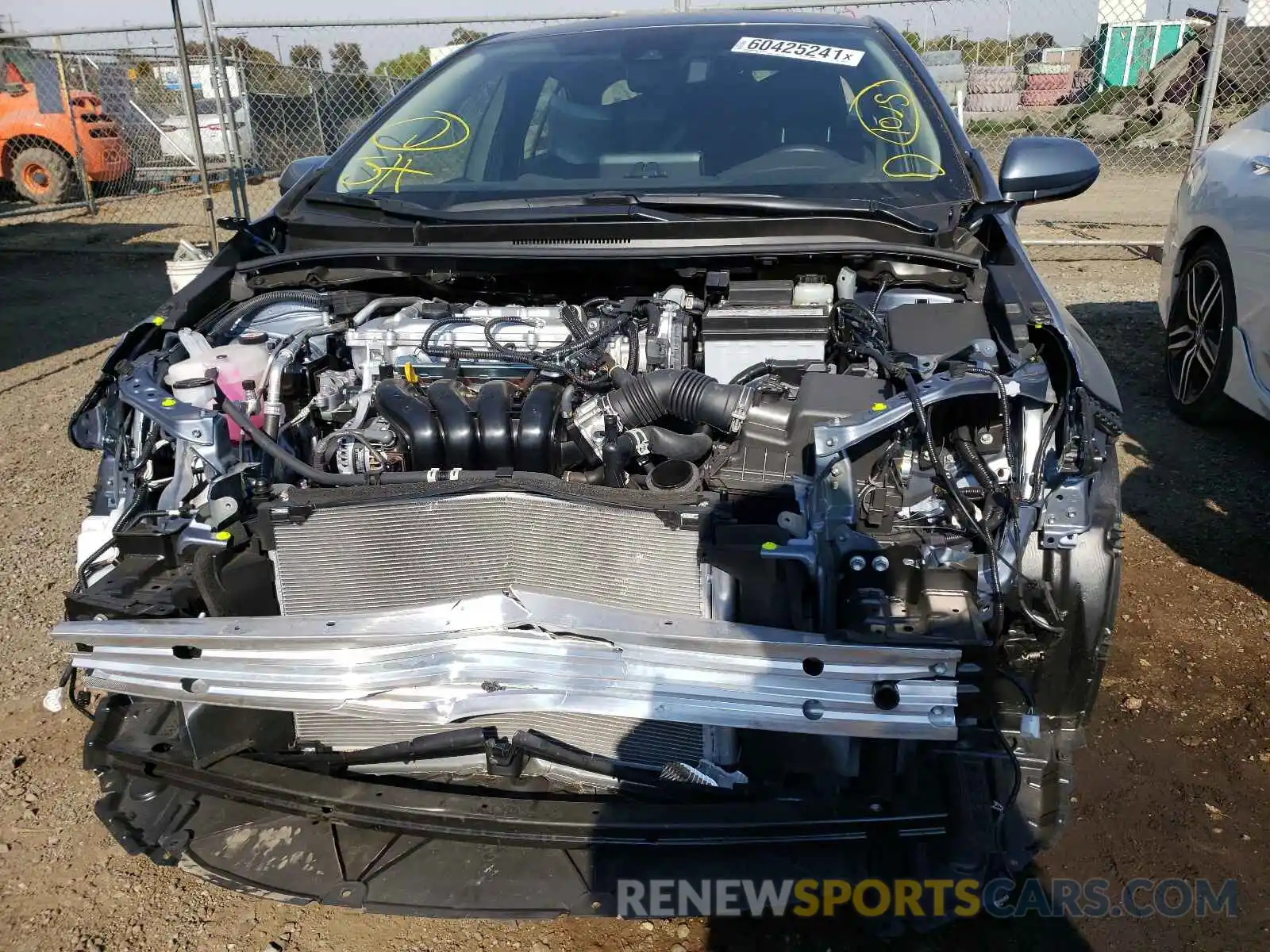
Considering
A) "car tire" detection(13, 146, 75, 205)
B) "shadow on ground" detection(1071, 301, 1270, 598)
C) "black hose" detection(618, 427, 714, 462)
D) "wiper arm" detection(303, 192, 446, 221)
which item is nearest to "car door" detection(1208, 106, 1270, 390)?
"shadow on ground" detection(1071, 301, 1270, 598)

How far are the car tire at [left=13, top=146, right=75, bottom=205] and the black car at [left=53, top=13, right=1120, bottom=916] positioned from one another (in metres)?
12.5

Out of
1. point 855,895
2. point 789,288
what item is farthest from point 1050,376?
point 855,895

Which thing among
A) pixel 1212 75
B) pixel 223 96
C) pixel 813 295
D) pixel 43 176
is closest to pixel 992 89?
pixel 1212 75

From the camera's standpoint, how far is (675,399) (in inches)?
91.9

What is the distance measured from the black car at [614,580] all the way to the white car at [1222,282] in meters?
2.04

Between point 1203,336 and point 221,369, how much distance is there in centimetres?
452

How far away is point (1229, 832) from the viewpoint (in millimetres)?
2475

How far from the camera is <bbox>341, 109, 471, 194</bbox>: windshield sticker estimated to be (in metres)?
3.25

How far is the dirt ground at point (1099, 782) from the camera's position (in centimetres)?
227

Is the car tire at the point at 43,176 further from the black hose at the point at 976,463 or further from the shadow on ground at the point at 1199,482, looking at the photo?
the black hose at the point at 976,463

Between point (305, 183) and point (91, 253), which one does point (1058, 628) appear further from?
point (91, 253)

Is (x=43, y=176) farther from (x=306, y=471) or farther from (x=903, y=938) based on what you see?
(x=903, y=938)

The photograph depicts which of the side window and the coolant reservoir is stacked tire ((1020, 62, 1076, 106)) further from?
the coolant reservoir

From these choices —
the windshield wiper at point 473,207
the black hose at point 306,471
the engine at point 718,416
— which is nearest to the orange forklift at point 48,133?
the windshield wiper at point 473,207
